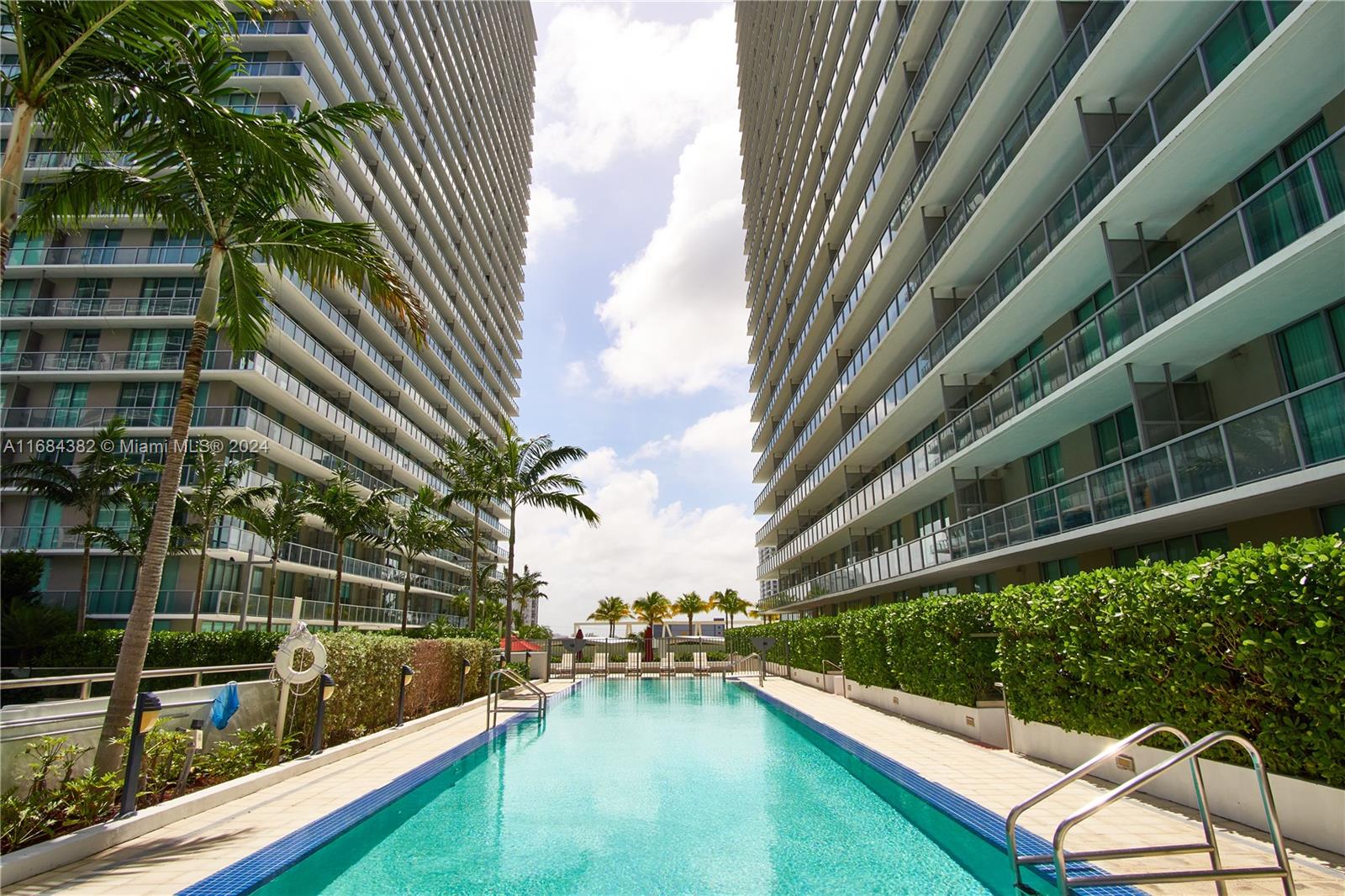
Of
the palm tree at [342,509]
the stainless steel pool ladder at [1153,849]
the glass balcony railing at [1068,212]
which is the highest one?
the glass balcony railing at [1068,212]

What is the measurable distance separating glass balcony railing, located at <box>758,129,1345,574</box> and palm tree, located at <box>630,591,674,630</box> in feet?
251

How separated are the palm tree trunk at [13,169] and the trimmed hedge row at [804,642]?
22.3 metres

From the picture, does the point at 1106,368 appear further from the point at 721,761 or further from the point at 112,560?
the point at 112,560

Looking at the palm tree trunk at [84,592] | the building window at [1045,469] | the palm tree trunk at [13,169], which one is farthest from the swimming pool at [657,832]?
the palm tree trunk at [84,592]

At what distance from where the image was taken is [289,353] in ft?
114

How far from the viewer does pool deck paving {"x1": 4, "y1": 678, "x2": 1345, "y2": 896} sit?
5.79 m

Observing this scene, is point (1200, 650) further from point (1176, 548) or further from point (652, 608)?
point (652, 608)

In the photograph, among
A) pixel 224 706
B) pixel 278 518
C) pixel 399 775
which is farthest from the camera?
pixel 278 518

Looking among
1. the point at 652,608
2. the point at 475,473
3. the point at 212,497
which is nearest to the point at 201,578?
the point at 212,497

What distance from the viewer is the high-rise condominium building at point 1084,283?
35.1 ft

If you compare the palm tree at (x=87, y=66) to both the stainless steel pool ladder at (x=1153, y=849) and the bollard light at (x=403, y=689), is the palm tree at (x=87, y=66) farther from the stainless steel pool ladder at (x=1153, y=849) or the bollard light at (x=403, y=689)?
the bollard light at (x=403, y=689)

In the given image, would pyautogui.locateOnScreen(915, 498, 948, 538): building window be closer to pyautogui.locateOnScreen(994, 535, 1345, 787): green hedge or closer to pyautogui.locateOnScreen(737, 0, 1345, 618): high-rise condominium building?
pyautogui.locateOnScreen(737, 0, 1345, 618): high-rise condominium building

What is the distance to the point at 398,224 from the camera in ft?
158

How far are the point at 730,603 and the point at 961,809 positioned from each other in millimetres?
89564
